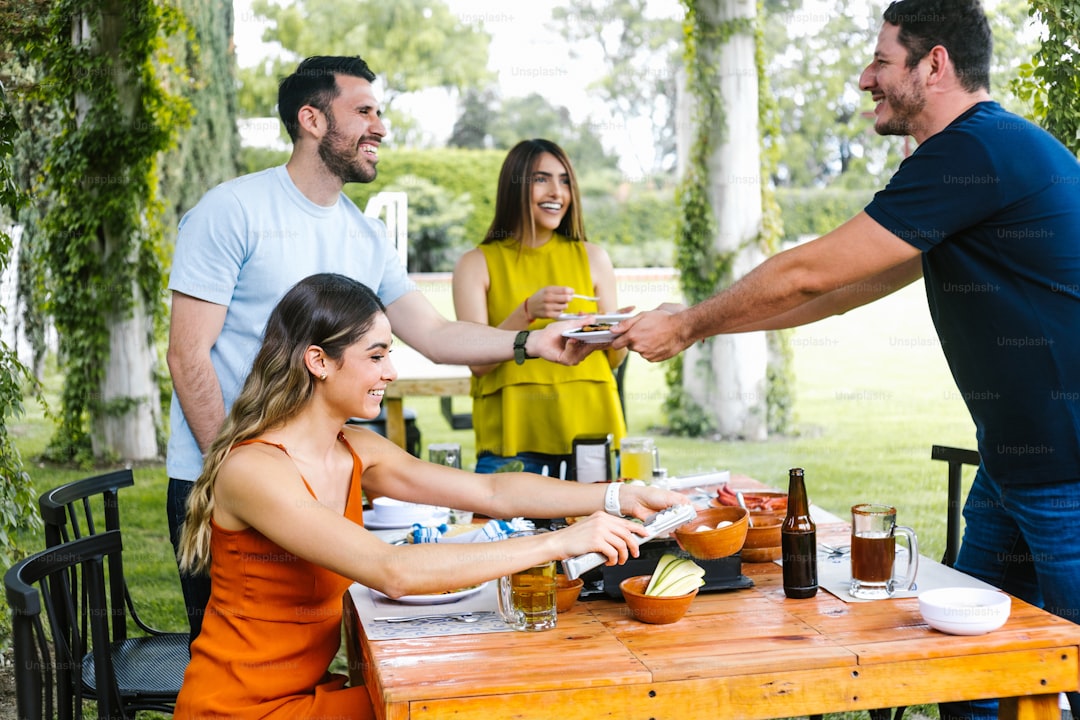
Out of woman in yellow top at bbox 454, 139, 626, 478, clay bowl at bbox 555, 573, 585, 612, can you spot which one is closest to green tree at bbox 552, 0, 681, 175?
woman in yellow top at bbox 454, 139, 626, 478

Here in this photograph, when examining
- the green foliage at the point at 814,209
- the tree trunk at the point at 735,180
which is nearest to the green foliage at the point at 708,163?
the tree trunk at the point at 735,180

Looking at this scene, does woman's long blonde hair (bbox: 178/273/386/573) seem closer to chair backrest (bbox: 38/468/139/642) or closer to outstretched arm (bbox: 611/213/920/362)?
chair backrest (bbox: 38/468/139/642)

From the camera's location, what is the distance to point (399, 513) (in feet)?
8.78

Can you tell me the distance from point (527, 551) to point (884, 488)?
18.2ft

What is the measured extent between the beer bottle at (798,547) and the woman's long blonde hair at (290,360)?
889 mm

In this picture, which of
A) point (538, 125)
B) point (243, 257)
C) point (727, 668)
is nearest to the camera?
point (727, 668)

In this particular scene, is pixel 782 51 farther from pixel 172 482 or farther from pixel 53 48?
pixel 172 482

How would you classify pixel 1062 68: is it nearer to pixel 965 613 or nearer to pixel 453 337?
pixel 453 337

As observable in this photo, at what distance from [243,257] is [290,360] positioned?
1.94ft

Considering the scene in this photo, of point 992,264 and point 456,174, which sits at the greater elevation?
point 456,174

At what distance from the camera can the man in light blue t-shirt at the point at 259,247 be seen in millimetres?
2541

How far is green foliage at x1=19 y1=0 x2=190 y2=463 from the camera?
6164 mm

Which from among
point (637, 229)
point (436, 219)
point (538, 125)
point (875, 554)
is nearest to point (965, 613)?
point (875, 554)

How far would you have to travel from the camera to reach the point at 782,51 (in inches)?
Answer: 739
